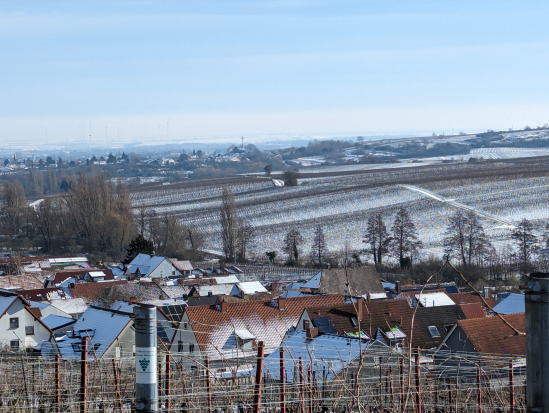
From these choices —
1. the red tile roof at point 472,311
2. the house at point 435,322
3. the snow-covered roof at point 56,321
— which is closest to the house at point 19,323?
the snow-covered roof at point 56,321

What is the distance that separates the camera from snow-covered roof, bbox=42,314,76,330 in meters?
18.9

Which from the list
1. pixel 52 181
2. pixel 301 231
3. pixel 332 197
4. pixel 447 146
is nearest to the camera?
pixel 301 231

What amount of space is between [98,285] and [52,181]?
7532cm

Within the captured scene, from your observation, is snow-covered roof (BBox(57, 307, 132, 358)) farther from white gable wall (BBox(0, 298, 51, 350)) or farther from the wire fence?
the wire fence

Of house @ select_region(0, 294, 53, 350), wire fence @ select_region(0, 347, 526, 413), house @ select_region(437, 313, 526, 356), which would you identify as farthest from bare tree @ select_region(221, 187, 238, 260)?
wire fence @ select_region(0, 347, 526, 413)

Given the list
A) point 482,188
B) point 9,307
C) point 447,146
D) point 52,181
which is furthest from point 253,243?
point 447,146

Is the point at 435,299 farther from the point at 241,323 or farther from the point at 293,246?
the point at 293,246

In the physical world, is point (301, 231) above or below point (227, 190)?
below

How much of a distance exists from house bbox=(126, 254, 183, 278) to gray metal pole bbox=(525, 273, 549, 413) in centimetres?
2964

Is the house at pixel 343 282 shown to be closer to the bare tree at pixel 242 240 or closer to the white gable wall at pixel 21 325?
the white gable wall at pixel 21 325

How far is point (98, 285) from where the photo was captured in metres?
25.1

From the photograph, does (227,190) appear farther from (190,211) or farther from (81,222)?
(190,211)

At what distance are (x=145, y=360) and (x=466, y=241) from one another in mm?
34238

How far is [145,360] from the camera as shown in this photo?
2.50 metres
